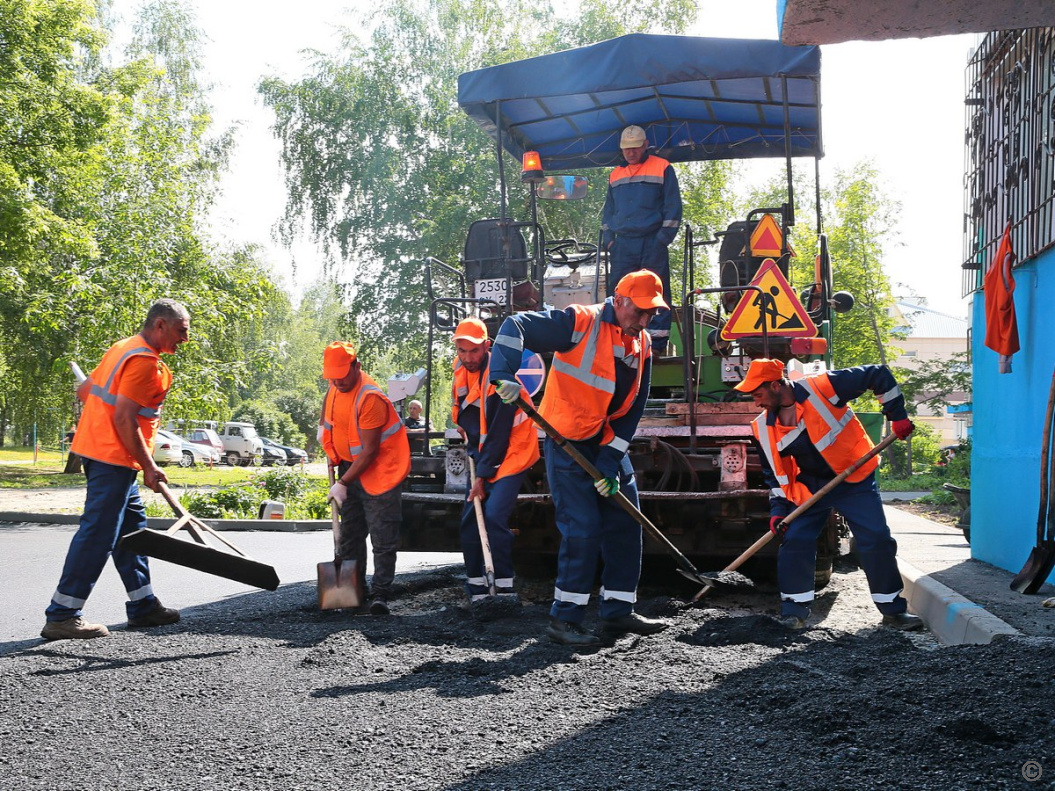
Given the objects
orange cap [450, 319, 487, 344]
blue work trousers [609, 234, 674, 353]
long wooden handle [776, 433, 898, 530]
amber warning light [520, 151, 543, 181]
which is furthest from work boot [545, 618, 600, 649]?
amber warning light [520, 151, 543, 181]

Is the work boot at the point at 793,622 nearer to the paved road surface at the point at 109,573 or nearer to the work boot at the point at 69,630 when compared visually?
the work boot at the point at 69,630

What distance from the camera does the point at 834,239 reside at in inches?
1206

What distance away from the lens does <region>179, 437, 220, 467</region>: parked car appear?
34.2m

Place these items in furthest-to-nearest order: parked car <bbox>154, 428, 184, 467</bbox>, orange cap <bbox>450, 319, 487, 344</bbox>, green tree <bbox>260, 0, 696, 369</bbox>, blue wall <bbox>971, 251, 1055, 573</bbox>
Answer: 1. parked car <bbox>154, 428, 184, 467</bbox>
2. green tree <bbox>260, 0, 696, 369</bbox>
3. blue wall <bbox>971, 251, 1055, 573</bbox>
4. orange cap <bbox>450, 319, 487, 344</bbox>

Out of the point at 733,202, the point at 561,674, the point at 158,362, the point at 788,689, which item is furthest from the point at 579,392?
the point at 733,202

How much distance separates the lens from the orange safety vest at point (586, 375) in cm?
500

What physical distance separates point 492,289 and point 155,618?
3.55 metres

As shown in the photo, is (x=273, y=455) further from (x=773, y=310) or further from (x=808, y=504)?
(x=808, y=504)

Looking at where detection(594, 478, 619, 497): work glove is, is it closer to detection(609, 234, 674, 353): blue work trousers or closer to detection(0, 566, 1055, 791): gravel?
detection(0, 566, 1055, 791): gravel

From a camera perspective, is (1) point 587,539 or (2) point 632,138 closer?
(1) point 587,539

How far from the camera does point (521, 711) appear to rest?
3.62 meters

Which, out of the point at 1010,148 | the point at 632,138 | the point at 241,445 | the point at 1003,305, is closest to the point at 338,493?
the point at 632,138

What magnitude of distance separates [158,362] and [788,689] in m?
3.60

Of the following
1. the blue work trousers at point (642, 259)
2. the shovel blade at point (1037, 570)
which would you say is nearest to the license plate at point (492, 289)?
the blue work trousers at point (642, 259)
